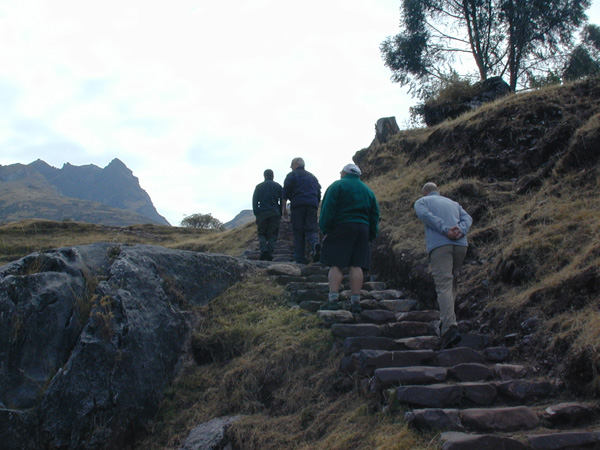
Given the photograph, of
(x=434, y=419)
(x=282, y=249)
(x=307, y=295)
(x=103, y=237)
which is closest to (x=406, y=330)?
(x=307, y=295)

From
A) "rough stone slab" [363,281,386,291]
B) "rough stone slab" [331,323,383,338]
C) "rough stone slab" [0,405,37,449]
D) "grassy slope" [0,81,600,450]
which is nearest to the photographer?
"grassy slope" [0,81,600,450]

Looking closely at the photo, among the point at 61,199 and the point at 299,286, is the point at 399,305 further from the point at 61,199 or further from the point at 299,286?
the point at 61,199

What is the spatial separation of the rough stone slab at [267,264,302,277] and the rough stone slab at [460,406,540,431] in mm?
4373

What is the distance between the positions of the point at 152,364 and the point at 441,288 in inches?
126

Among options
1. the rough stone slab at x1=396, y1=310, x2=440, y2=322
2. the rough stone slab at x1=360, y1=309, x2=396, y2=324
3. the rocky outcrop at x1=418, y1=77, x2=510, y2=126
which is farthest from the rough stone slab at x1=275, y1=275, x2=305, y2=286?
the rocky outcrop at x1=418, y1=77, x2=510, y2=126

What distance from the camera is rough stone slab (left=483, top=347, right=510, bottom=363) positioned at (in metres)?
5.13

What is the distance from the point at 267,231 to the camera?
10234mm

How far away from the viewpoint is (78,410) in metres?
4.82

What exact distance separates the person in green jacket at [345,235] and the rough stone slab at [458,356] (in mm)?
1382

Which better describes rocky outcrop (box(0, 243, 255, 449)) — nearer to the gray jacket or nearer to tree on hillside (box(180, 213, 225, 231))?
the gray jacket

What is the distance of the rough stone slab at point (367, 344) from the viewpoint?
205 inches

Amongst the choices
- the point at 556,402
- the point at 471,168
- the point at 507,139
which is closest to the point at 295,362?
the point at 556,402

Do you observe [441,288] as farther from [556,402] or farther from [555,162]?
[555,162]

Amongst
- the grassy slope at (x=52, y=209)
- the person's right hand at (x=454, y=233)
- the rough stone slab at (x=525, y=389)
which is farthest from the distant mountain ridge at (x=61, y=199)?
the rough stone slab at (x=525, y=389)
